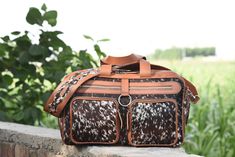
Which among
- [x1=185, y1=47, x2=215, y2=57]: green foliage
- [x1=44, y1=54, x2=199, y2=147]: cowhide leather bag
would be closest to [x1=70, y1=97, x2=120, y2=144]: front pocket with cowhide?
[x1=44, y1=54, x2=199, y2=147]: cowhide leather bag

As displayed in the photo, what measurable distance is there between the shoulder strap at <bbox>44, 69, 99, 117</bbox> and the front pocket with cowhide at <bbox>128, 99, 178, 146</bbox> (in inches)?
8.0

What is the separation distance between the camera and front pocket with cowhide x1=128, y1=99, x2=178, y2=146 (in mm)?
2225

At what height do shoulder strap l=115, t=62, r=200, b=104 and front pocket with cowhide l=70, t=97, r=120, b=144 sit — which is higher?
shoulder strap l=115, t=62, r=200, b=104

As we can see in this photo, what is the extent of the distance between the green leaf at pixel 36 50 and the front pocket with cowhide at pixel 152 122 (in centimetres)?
115

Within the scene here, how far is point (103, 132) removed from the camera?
7.38 ft

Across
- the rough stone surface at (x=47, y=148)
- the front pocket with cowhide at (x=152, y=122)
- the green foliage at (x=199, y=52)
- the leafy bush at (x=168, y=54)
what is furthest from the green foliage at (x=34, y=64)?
the green foliage at (x=199, y=52)

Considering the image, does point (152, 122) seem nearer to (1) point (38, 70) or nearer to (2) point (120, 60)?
(2) point (120, 60)

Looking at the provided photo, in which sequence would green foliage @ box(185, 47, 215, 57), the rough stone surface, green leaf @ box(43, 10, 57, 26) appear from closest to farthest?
the rough stone surface < green leaf @ box(43, 10, 57, 26) < green foliage @ box(185, 47, 215, 57)

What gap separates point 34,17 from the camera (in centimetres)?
326

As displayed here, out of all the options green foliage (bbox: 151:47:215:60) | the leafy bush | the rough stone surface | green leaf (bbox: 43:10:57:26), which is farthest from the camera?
green foliage (bbox: 151:47:215:60)

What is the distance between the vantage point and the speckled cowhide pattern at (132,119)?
223 cm

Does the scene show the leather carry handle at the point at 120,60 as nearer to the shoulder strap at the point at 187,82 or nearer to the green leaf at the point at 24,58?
the shoulder strap at the point at 187,82

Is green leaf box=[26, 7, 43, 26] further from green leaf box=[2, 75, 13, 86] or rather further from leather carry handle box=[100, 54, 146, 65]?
leather carry handle box=[100, 54, 146, 65]

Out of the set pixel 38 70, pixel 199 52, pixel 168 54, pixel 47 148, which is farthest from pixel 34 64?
pixel 199 52
